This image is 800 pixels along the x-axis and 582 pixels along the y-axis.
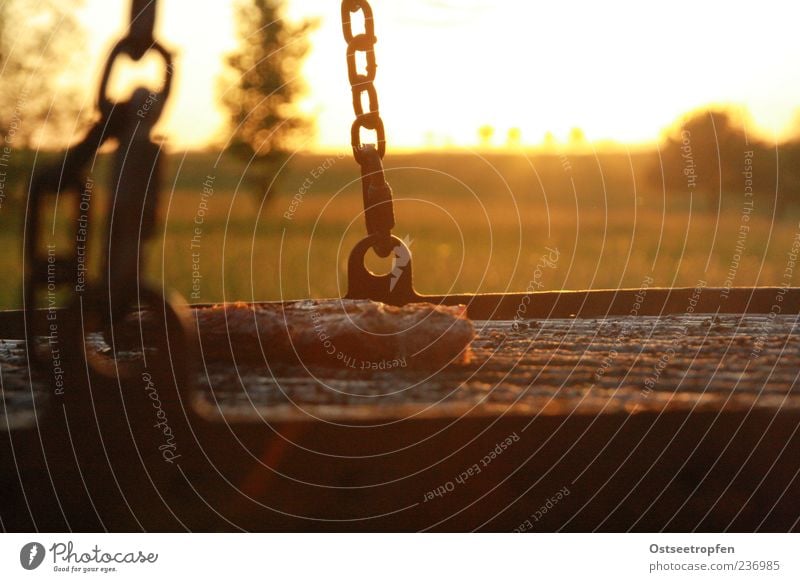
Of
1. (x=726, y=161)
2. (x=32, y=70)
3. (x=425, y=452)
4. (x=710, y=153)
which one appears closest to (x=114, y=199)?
(x=425, y=452)

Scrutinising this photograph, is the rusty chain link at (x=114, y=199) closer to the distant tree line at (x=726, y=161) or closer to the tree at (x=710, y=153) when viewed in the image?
the tree at (x=710, y=153)

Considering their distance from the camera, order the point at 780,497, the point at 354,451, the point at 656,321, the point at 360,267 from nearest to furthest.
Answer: the point at 354,451 → the point at 780,497 → the point at 360,267 → the point at 656,321

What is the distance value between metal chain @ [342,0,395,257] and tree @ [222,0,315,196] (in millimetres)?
11694

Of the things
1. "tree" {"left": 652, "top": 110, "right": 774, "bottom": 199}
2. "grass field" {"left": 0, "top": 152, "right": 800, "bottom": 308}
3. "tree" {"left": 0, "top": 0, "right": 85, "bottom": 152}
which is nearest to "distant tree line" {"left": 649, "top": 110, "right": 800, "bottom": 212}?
"tree" {"left": 652, "top": 110, "right": 774, "bottom": 199}

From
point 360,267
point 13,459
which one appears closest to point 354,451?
point 13,459

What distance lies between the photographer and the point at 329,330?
2.15 meters

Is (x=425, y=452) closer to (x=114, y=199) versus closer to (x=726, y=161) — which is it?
(x=114, y=199)

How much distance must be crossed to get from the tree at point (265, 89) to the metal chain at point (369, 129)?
38.4ft

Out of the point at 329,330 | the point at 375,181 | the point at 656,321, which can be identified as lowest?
the point at 656,321

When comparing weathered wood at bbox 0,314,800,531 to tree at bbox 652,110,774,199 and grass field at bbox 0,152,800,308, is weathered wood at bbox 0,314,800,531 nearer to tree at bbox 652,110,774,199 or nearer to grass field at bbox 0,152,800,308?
grass field at bbox 0,152,800,308

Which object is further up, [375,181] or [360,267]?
[375,181]

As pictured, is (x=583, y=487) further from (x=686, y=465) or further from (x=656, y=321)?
(x=656, y=321)

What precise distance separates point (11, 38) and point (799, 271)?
603 centimetres
